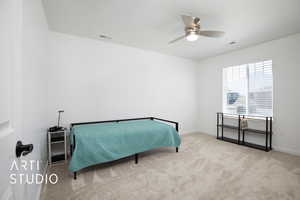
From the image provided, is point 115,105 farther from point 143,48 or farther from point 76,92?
point 143,48

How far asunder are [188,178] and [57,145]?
254cm

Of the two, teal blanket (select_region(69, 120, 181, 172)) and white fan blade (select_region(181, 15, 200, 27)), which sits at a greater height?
white fan blade (select_region(181, 15, 200, 27))

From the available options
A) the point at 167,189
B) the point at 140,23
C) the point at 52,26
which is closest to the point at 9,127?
the point at 167,189

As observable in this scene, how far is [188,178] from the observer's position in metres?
2.09

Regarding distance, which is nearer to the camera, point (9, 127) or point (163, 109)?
point (9, 127)

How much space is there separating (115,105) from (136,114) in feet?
2.07

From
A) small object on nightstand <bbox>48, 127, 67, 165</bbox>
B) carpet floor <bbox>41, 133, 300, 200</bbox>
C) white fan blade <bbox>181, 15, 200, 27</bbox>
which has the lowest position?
carpet floor <bbox>41, 133, 300, 200</bbox>

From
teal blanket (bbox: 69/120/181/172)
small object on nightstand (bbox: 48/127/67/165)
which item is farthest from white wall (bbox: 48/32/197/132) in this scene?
teal blanket (bbox: 69/120/181/172)

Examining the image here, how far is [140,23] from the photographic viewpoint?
251 cm

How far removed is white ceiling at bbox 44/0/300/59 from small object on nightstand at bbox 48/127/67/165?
1981 millimetres

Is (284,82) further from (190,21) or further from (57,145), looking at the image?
(57,145)

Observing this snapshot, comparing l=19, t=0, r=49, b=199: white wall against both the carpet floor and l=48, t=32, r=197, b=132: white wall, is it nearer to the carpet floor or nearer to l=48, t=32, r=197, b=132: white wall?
the carpet floor

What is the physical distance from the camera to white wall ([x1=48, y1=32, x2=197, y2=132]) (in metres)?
2.86

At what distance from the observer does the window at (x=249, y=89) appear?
3363 mm
